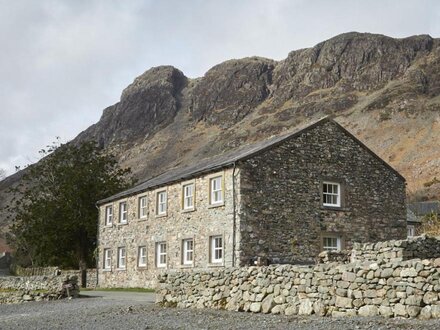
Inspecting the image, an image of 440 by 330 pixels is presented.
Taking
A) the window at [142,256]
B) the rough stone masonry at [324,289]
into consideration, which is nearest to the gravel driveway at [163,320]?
the rough stone masonry at [324,289]

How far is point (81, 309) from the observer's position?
66.0ft

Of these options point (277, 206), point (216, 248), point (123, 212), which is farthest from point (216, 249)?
point (123, 212)

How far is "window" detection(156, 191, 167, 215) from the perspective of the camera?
32.7m

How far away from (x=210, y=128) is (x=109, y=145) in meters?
35.8

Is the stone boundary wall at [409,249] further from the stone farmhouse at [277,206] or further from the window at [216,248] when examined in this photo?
the window at [216,248]

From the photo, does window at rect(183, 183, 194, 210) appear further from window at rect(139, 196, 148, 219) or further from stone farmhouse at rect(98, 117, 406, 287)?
window at rect(139, 196, 148, 219)

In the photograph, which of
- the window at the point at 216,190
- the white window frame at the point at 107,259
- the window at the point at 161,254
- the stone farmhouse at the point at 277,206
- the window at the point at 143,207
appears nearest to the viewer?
the stone farmhouse at the point at 277,206

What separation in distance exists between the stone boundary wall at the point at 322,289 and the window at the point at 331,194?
12326 mm

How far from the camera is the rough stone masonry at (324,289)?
38.3 ft

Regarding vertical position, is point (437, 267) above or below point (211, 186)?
below

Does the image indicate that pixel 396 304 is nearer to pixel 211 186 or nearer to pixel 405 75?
pixel 211 186

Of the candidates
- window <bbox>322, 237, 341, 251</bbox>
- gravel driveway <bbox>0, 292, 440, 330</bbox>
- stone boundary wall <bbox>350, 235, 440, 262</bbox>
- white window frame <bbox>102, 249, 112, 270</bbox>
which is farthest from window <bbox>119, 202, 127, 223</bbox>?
stone boundary wall <bbox>350, 235, 440, 262</bbox>

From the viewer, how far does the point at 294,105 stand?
464ft

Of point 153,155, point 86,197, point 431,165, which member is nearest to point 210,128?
point 153,155
